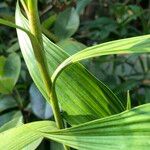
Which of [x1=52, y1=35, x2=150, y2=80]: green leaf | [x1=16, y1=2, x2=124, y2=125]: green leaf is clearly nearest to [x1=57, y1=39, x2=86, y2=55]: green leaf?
[x1=16, y1=2, x2=124, y2=125]: green leaf

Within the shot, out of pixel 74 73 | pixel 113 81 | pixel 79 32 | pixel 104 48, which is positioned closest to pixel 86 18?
pixel 79 32

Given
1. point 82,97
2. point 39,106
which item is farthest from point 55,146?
point 82,97

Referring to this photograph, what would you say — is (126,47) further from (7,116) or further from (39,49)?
(7,116)

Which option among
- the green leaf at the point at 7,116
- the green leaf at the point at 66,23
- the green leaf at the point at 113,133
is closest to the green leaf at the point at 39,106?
the green leaf at the point at 7,116

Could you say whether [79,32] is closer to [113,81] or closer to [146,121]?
[113,81]

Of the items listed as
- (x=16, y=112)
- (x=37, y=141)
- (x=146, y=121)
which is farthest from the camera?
(x=16, y=112)

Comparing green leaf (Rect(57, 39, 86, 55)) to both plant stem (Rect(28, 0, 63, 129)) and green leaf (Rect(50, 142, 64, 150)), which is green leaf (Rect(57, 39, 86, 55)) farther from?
plant stem (Rect(28, 0, 63, 129))
